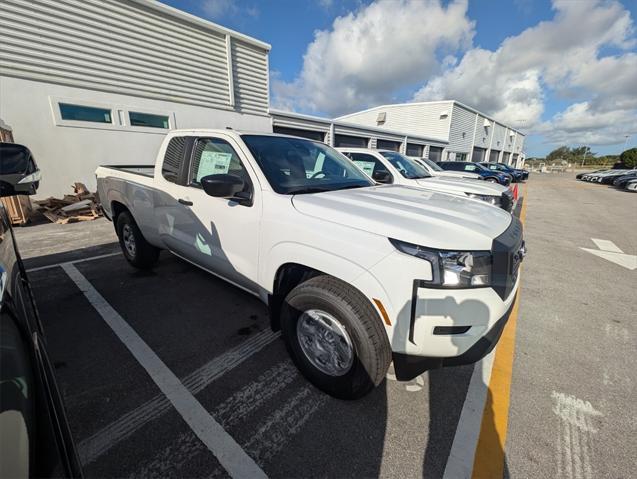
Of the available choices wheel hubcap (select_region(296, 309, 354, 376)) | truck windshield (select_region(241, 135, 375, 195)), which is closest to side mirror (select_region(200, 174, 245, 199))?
truck windshield (select_region(241, 135, 375, 195))

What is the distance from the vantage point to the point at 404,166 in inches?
294

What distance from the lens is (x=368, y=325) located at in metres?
1.79

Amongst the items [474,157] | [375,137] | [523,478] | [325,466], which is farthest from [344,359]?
[474,157]

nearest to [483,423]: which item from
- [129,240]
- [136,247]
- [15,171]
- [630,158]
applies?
[15,171]

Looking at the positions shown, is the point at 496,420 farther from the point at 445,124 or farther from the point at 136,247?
the point at 445,124

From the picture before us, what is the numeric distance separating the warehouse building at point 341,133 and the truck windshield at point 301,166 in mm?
10848

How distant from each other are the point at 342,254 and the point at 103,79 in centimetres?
1022

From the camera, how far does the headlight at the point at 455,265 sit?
1.63 meters

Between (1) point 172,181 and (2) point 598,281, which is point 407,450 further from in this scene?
(2) point 598,281

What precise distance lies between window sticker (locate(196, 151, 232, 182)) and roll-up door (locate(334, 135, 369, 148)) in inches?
573

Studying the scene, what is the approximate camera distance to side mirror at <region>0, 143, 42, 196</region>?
213 centimetres

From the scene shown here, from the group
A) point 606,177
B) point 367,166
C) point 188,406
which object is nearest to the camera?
point 188,406

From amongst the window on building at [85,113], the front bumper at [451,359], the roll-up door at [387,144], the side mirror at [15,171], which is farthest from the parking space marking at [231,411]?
the roll-up door at [387,144]

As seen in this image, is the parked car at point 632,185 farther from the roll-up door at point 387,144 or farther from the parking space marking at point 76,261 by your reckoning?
the parking space marking at point 76,261
